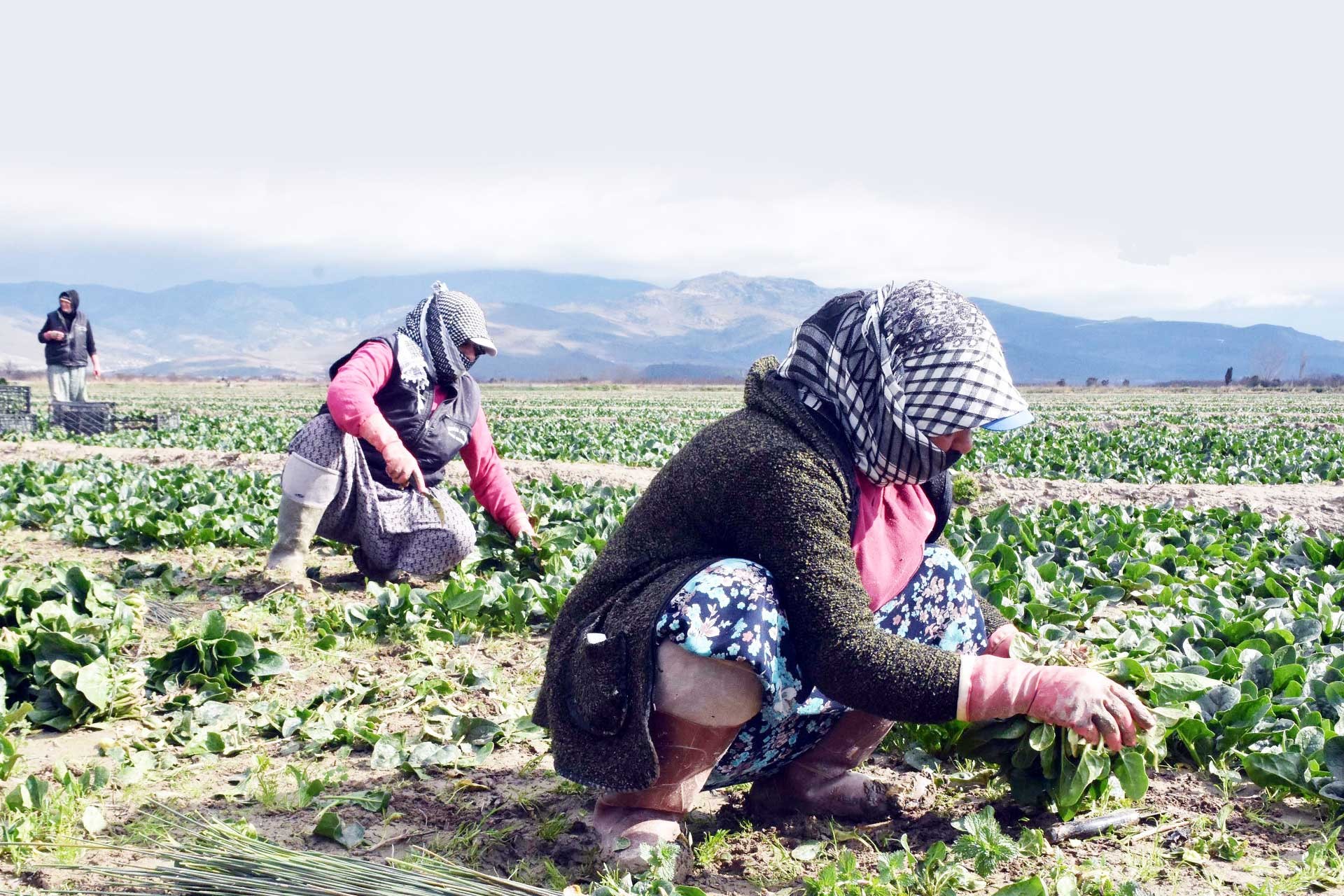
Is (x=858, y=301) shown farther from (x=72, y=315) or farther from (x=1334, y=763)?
(x=72, y=315)

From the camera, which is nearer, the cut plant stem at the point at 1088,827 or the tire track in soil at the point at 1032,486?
the cut plant stem at the point at 1088,827

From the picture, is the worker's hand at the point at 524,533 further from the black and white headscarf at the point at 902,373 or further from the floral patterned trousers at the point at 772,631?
the black and white headscarf at the point at 902,373

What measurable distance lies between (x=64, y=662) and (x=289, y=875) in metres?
1.80

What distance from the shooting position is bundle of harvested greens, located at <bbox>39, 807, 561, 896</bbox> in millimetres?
1957

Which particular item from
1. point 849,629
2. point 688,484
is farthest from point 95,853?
point 849,629

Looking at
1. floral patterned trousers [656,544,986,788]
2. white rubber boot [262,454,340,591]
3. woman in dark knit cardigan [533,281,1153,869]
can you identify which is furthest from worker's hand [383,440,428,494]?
floral patterned trousers [656,544,986,788]

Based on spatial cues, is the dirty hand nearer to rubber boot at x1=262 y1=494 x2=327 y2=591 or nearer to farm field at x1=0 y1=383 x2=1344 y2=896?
farm field at x1=0 y1=383 x2=1344 y2=896

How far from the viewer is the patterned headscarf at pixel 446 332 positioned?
4.71m

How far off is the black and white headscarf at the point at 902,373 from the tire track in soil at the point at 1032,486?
589cm

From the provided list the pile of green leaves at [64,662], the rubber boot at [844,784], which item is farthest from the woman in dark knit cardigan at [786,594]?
the pile of green leaves at [64,662]

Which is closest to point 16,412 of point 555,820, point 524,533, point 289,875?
point 524,533

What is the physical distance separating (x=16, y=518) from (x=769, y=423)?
6638 mm

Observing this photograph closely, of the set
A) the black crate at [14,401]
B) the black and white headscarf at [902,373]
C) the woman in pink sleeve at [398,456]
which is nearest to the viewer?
the black and white headscarf at [902,373]

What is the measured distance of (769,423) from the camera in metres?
2.28
